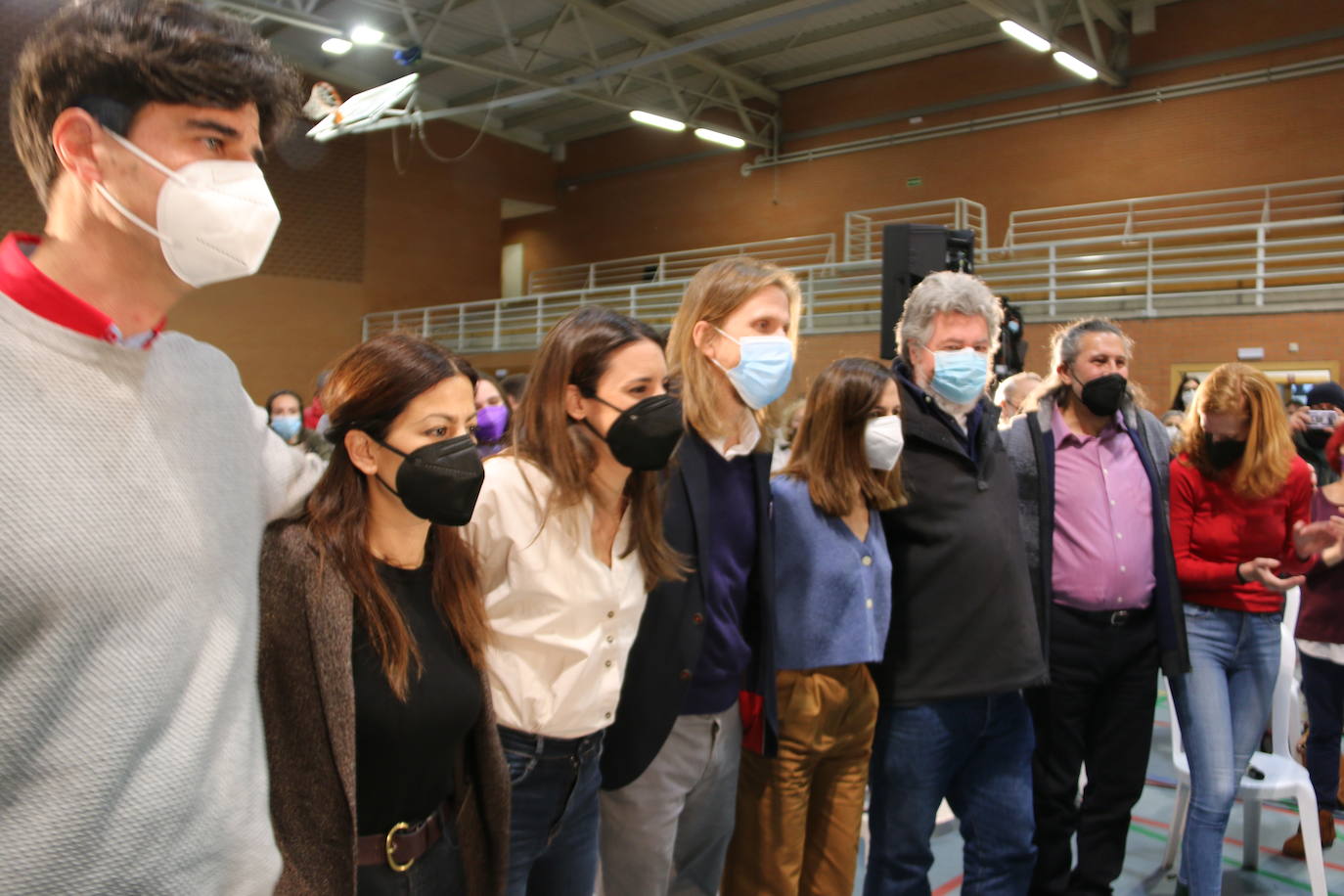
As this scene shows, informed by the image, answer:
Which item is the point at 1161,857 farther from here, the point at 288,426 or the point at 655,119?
the point at 655,119

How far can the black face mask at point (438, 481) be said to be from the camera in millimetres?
1536

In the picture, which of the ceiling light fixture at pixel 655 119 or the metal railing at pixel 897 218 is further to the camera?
the ceiling light fixture at pixel 655 119

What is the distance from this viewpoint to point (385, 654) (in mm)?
1479

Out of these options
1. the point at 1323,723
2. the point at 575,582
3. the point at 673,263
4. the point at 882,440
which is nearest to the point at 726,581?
the point at 575,582

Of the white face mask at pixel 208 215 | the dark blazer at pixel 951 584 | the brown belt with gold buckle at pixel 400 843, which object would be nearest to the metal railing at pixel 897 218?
the dark blazer at pixel 951 584

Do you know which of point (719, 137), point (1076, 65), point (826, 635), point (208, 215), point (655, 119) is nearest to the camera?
point (208, 215)

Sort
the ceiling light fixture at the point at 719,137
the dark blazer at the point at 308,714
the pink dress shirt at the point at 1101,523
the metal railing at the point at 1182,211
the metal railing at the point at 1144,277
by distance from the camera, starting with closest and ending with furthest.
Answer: the dark blazer at the point at 308,714
the pink dress shirt at the point at 1101,523
the metal railing at the point at 1144,277
the metal railing at the point at 1182,211
the ceiling light fixture at the point at 719,137

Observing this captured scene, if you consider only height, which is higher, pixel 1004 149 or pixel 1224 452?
pixel 1004 149

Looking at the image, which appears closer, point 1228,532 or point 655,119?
point 1228,532

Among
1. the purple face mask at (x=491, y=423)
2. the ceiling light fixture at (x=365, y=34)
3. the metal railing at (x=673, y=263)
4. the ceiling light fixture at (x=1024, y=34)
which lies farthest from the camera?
the metal railing at (x=673, y=263)

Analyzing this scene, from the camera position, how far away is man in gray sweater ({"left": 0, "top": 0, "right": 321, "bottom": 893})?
88cm

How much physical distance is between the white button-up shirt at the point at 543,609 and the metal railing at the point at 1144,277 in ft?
23.6

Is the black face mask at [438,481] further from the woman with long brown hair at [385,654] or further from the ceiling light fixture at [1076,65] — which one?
the ceiling light fixture at [1076,65]

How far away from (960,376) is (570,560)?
52.7 inches
